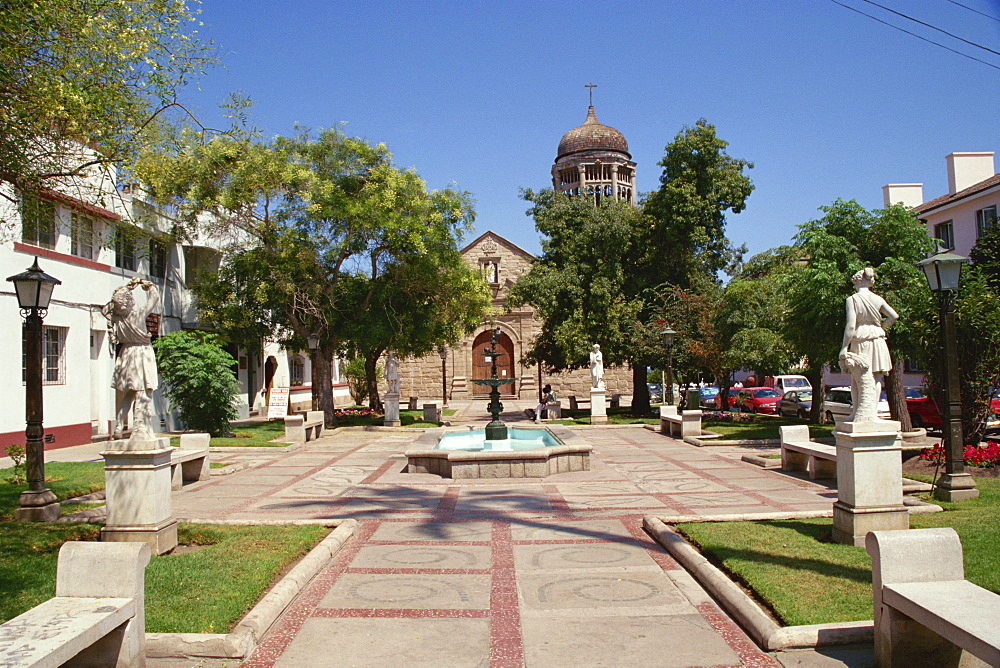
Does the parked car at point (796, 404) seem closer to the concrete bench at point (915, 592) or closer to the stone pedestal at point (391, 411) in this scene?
the stone pedestal at point (391, 411)

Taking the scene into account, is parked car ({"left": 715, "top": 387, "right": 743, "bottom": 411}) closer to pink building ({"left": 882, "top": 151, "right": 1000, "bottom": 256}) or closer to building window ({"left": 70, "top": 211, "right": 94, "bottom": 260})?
pink building ({"left": 882, "top": 151, "right": 1000, "bottom": 256})

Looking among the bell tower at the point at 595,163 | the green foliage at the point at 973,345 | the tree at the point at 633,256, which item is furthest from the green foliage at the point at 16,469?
the bell tower at the point at 595,163

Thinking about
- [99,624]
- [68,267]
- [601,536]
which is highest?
[68,267]

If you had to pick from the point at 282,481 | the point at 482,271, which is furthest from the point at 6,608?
the point at 482,271

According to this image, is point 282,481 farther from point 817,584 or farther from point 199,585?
point 817,584

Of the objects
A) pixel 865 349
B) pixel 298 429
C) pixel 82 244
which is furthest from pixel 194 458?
pixel 865 349

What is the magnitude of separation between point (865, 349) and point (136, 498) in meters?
7.60

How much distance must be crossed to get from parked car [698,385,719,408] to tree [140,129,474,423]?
17.9 metres

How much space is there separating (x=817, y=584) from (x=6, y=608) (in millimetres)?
6253

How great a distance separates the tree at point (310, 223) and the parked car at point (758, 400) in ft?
50.6

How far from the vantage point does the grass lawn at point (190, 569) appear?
5.36 metres

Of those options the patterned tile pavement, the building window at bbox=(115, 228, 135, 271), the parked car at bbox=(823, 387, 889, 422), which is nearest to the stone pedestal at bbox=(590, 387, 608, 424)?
the parked car at bbox=(823, 387, 889, 422)

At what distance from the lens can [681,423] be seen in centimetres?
1947

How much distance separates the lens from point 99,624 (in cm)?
393
